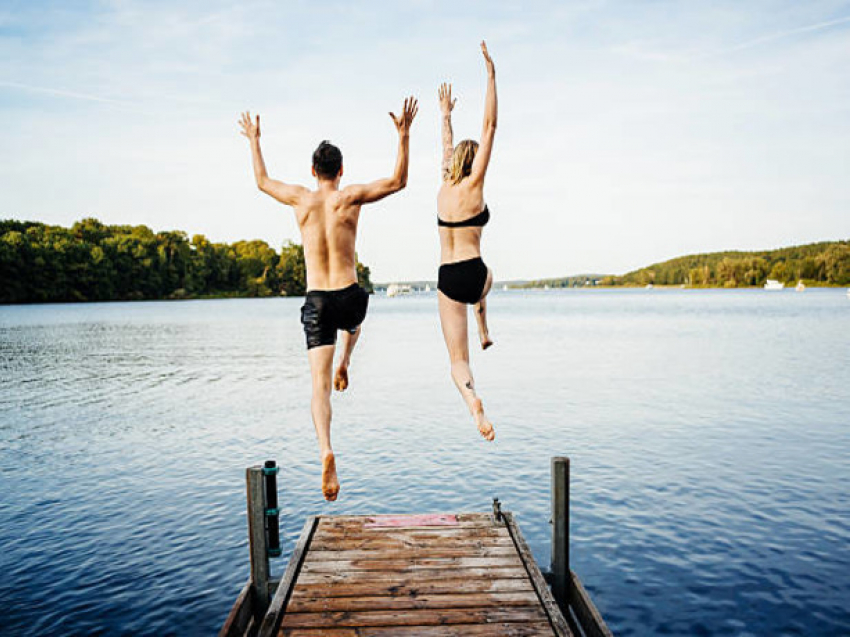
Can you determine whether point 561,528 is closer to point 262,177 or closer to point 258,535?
point 258,535

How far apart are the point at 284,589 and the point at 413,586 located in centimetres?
145

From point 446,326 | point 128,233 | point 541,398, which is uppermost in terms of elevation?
point 128,233

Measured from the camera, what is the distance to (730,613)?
11227 millimetres

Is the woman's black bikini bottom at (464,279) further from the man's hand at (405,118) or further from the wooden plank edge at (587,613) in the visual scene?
the wooden plank edge at (587,613)

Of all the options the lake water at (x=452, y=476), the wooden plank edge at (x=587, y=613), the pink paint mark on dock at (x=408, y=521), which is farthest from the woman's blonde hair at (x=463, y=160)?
the lake water at (x=452, y=476)

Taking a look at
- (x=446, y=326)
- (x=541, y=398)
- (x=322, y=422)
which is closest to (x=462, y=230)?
(x=446, y=326)

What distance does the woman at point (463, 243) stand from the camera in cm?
539

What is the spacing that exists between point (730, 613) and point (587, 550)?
10.4ft

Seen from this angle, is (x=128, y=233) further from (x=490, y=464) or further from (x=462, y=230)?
(x=462, y=230)

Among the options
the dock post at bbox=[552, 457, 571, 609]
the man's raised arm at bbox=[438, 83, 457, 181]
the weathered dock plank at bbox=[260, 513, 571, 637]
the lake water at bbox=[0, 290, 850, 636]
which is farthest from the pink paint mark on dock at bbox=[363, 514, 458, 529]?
the man's raised arm at bbox=[438, 83, 457, 181]

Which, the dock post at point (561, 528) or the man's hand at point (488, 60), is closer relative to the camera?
the man's hand at point (488, 60)

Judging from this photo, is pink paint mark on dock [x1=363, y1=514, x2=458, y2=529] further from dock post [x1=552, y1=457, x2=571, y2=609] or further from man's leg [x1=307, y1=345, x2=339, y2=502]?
man's leg [x1=307, y1=345, x2=339, y2=502]

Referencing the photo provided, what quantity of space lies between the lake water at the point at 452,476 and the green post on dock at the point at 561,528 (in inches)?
71.1

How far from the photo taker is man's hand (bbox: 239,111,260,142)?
576cm
